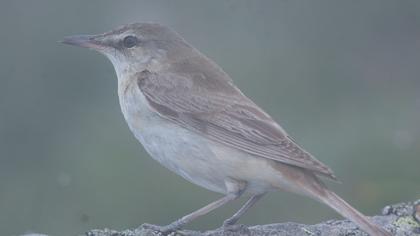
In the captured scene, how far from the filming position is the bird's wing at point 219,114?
31.6 ft

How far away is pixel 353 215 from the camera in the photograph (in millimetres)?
9195

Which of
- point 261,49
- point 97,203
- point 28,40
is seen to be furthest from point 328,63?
point 97,203

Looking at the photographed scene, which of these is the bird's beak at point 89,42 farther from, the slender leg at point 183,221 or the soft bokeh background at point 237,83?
the soft bokeh background at point 237,83

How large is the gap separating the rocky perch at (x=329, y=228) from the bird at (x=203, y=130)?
0.13 meters

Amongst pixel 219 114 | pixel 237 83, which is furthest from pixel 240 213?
pixel 237 83

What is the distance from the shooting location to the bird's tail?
908 centimetres

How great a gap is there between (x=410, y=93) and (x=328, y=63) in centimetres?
116

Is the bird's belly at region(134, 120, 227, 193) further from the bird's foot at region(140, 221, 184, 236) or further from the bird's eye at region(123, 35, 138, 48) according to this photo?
the bird's eye at region(123, 35, 138, 48)

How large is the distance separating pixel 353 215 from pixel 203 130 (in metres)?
1.32

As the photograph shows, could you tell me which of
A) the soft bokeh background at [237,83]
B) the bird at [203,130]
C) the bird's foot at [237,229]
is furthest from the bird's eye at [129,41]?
the soft bokeh background at [237,83]

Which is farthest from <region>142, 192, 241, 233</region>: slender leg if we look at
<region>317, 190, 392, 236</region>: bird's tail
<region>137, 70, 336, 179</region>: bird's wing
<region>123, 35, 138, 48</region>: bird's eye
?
<region>123, 35, 138, 48</region>: bird's eye

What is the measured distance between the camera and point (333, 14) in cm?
1766

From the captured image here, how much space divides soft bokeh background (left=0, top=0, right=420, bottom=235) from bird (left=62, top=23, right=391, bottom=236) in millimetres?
1947

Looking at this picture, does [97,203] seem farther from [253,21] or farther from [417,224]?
[253,21]
